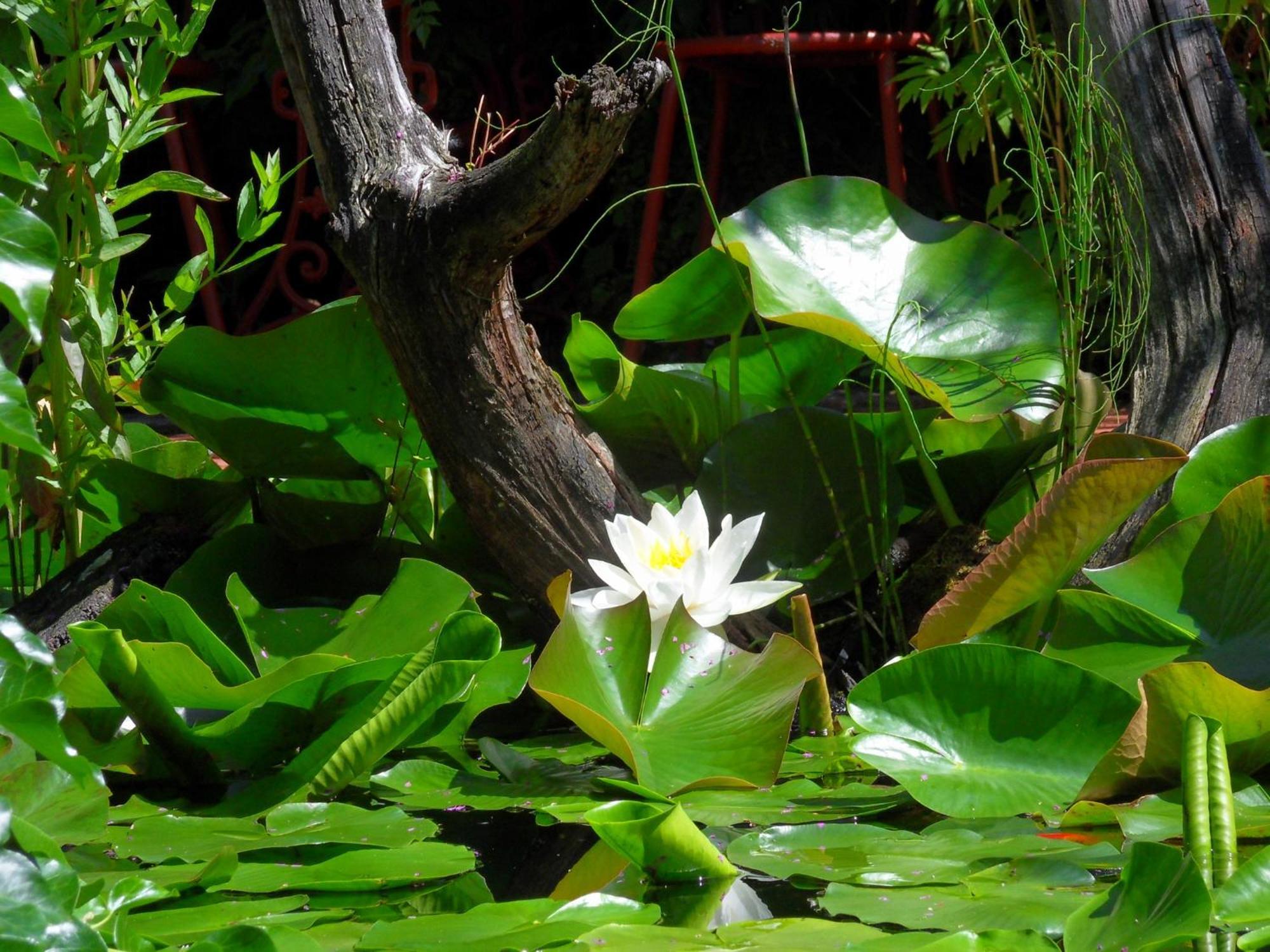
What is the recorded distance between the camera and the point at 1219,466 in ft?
3.26

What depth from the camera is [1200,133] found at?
1.17 meters

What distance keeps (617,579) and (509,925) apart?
438mm

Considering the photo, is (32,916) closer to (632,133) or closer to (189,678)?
(189,678)

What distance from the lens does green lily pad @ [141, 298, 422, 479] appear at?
1.11 meters

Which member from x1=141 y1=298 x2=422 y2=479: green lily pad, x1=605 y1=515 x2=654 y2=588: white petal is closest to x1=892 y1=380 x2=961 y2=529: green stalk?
x1=605 y1=515 x2=654 y2=588: white petal

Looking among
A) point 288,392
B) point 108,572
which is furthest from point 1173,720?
point 108,572

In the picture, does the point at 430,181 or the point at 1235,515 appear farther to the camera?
the point at 430,181

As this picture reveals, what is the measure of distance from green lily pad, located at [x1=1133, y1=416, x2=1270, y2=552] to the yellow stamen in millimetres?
403

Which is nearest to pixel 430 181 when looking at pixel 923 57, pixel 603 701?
pixel 603 701

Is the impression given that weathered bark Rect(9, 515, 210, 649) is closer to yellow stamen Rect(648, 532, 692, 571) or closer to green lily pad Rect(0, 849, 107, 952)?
yellow stamen Rect(648, 532, 692, 571)

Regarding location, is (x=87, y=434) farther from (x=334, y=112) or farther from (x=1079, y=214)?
(x=1079, y=214)

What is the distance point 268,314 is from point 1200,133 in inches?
105

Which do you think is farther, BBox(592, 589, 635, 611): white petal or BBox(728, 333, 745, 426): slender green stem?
BBox(728, 333, 745, 426): slender green stem

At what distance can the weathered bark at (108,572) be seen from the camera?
3.54ft
